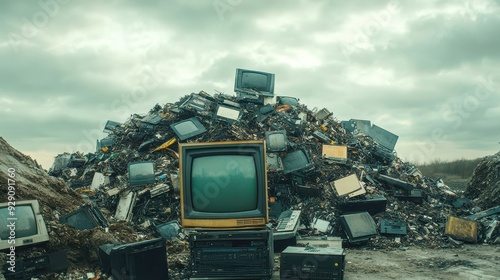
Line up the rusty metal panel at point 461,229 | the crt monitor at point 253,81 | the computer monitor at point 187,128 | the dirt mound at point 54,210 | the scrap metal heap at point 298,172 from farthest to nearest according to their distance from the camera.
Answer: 1. the crt monitor at point 253,81
2. the computer monitor at point 187,128
3. the scrap metal heap at point 298,172
4. the rusty metal panel at point 461,229
5. the dirt mound at point 54,210

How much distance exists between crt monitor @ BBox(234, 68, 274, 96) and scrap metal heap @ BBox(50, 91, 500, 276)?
17.6 inches

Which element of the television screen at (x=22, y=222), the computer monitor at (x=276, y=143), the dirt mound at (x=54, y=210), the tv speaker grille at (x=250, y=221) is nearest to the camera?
the tv speaker grille at (x=250, y=221)

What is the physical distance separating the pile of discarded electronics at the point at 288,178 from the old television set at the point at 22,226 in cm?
118

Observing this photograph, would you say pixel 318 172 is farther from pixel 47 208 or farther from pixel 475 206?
pixel 47 208

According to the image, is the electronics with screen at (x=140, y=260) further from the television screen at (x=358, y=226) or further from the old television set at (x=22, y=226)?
the television screen at (x=358, y=226)

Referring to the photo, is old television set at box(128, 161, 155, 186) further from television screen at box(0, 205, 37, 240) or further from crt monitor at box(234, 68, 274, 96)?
television screen at box(0, 205, 37, 240)

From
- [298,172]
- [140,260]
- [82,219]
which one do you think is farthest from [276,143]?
[140,260]

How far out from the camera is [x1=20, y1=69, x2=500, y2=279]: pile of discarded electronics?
8.45 meters

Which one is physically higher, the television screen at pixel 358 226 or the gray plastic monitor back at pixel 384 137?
the gray plastic monitor back at pixel 384 137

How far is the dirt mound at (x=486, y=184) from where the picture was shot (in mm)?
10586

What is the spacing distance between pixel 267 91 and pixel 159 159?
3.49m

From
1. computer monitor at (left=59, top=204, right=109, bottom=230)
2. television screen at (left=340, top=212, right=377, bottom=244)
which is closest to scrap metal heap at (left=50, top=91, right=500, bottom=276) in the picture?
television screen at (left=340, top=212, right=377, bottom=244)

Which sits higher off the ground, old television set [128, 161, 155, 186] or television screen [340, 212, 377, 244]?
old television set [128, 161, 155, 186]

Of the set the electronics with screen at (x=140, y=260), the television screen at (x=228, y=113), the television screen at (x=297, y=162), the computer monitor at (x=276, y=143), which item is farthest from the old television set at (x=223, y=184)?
the television screen at (x=228, y=113)
